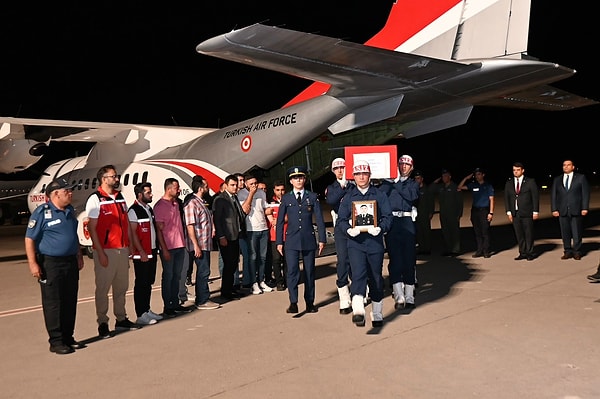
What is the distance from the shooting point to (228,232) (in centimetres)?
807

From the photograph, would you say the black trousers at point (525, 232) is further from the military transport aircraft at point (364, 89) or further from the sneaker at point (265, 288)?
the sneaker at point (265, 288)

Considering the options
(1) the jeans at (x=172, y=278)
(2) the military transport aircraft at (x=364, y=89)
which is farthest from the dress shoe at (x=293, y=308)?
(2) the military transport aircraft at (x=364, y=89)

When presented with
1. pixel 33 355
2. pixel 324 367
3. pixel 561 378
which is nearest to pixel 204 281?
pixel 33 355

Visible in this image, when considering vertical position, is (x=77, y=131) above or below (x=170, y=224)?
above

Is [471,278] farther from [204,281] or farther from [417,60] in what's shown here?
[204,281]

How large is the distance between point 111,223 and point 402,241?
354 cm

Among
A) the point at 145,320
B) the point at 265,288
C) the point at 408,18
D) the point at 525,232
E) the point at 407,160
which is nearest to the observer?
the point at 145,320

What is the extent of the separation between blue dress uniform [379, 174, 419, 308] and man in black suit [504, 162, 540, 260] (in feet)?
13.3

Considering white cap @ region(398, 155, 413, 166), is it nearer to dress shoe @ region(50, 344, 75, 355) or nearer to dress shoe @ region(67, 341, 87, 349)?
dress shoe @ region(67, 341, 87, 349)

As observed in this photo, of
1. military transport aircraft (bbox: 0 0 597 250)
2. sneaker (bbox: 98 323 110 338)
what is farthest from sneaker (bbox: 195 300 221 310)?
military transport aircraft (bbox: 0 0 597 250)

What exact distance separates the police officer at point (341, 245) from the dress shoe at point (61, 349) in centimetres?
311

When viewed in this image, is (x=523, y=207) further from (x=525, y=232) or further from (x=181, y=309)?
(x=181, y=309)

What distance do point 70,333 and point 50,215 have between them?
124 cm

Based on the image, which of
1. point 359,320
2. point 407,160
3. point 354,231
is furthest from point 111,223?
point 407,160
